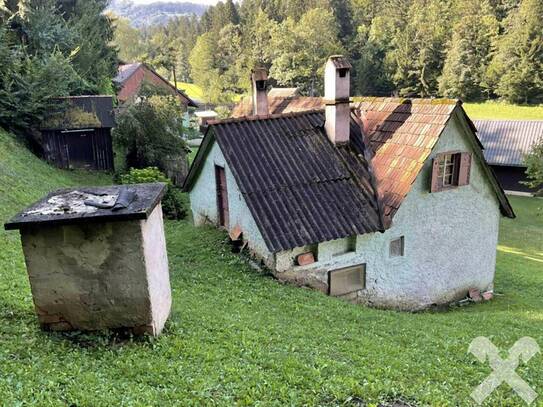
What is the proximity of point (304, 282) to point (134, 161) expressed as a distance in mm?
15764

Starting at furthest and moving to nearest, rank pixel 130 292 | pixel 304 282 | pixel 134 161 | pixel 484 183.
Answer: pixel 134 161
pixel 484 183
pixel 304 282
pixel 130 292

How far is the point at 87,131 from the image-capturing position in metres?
22.0

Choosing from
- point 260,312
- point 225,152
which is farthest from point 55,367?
point 225,152

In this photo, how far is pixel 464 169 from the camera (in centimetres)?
1195

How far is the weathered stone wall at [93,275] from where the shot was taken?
5.87m

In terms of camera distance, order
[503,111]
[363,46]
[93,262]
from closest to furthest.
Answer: [93,262] → [503,111] → [363,46]

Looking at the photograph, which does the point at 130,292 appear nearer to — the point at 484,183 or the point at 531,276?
the point at 484,183

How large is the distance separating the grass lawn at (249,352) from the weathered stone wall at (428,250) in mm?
1300

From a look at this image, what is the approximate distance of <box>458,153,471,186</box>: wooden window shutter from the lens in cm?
1185

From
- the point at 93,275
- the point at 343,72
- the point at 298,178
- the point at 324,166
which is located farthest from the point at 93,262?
the point at 343,72

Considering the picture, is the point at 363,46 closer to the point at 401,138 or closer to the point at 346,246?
the point at 401,138

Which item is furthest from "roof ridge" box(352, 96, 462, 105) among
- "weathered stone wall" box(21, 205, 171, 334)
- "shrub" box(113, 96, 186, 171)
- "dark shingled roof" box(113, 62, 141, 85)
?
"dark shingled roof" box(113, 62, 141, 85)

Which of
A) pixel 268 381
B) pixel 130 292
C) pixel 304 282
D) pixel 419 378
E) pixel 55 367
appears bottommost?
pixel 304 282

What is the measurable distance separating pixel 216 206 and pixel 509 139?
28603 millimetres
